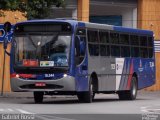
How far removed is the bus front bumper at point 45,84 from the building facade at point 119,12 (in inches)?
727

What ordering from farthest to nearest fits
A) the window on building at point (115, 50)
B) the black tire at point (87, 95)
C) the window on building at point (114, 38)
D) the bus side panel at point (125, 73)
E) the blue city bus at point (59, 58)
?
the bus side panel at point (125, 73)
the window on building at point (114, 38)
the window on building at point (115, 50)
the black tire at point (87, 95)
the blue city bus at point (59, 58)

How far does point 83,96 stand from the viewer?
26.7m

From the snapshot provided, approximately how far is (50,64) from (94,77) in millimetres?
2816

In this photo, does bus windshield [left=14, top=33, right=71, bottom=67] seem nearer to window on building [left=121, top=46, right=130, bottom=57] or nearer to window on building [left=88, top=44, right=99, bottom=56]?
window on building [left=88, top=44, right=99, bottom=56]

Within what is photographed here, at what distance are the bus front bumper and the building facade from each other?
18470mm

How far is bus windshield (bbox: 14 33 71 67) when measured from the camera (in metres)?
25.2

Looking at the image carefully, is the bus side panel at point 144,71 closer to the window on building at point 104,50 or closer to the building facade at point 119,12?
the window on building at point 104,50

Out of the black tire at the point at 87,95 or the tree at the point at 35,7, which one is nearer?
the black tire at the point at 87,95

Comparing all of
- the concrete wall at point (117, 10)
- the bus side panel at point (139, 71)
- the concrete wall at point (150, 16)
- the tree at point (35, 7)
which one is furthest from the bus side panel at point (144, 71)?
the concrete wall at point (117, 10)

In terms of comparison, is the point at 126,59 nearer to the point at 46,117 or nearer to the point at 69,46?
the point at 69,46

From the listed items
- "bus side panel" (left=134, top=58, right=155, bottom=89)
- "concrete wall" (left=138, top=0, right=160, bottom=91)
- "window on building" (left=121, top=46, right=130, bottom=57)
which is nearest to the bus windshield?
"window on building" (left=121, top=46, right=130, bottom=57)

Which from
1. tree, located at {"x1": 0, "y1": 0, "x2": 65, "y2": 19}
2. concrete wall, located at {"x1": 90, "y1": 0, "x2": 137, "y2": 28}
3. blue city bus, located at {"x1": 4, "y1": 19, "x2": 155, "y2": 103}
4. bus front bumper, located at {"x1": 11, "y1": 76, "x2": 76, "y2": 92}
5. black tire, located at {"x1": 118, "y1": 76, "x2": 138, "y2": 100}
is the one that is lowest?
black tire, located at {"x1": 118, "y1": 76, "x2": 138, "y2": 100}

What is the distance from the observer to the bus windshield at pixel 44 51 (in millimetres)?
25203

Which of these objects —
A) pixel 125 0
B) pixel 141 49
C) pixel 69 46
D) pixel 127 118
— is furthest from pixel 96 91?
pixel 125 0
